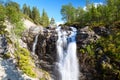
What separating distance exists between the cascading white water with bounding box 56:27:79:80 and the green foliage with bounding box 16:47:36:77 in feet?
17.5

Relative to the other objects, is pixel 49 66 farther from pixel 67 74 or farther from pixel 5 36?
pixel 5 36

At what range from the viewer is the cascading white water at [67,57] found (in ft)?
135

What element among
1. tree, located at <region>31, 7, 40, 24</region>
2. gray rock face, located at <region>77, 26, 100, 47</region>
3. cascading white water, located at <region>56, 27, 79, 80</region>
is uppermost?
tree, located at <region>31, 7, 40, 24</region>

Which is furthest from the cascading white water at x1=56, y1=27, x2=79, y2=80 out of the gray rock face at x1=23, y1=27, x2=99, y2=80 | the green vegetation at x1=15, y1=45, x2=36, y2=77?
the green vegetation at x1=15, y1=45, x2=36, y2=77

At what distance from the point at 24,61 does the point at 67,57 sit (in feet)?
25.6

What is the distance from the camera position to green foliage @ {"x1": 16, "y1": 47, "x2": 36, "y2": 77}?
37.2 metres

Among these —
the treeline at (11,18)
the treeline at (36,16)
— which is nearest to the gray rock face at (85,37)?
the treeline at (11,18)

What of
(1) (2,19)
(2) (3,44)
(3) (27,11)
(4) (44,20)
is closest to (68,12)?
(4) (44,20)

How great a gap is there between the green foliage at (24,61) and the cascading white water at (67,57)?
534 cm

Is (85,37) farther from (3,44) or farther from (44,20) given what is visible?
(44,20)

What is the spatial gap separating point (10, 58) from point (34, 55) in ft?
17.5

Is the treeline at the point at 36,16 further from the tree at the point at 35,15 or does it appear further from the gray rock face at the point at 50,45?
the gray rock face at the point at 50,45

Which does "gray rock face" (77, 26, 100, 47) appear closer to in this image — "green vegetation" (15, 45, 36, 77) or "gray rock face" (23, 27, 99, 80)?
"gray rock face" (23, 27, 99, 80)

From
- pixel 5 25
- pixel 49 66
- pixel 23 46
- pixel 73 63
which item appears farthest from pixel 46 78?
pixel 5 25
